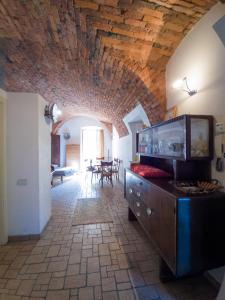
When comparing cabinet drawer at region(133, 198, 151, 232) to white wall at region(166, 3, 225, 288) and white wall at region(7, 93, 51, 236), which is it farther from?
white wall at region(7, 93, 51, 236)

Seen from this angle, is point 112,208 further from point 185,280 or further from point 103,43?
point 103,43

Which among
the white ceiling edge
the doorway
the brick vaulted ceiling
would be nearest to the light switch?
the brick vaulted ceiling

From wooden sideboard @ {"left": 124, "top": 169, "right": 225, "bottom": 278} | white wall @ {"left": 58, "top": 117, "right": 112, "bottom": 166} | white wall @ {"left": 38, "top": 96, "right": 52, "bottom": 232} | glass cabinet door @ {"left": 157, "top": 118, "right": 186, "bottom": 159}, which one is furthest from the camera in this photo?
white wall @ {"left": 58, "top": 117, "right": 112, "bottom": 166}

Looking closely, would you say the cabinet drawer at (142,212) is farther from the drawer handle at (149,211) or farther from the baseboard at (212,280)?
the baseboard at (212,280)

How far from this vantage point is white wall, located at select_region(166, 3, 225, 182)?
1.64 m

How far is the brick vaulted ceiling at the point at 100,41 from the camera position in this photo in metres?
1.81

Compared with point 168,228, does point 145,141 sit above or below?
above

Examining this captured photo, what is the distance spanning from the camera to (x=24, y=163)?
2.57 metres

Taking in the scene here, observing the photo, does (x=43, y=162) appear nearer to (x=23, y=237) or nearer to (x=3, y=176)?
(x=3, y=176)

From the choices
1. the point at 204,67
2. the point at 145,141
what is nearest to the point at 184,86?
the point at 204,67

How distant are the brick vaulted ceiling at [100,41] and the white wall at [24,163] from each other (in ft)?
0.98

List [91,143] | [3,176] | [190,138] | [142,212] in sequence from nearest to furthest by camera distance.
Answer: [190,138] < [142,212] < [3,176] < [91,143]

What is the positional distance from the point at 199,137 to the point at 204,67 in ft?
2.58

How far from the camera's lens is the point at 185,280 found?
5.93 feet
